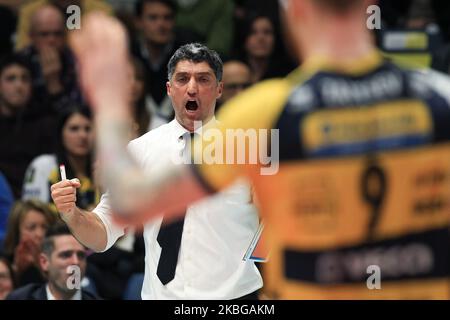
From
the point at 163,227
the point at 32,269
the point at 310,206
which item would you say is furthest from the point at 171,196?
the point at 32,269

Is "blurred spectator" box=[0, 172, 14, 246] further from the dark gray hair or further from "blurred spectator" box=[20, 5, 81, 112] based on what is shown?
the dark gray hair

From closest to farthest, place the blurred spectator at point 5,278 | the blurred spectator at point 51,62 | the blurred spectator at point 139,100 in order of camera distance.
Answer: the blurred spectator at point 5,278 < the blurred spectator at point 139,100 < the blurred spectator at point 51,62

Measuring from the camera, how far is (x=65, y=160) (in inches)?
371

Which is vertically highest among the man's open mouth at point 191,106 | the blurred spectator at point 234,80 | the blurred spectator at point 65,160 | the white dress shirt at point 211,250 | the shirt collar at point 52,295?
the blurred spectator at point 234,80

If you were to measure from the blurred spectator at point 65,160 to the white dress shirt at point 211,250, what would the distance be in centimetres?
313

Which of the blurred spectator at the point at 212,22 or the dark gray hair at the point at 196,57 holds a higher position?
the blurred spectator at the point at 212,22

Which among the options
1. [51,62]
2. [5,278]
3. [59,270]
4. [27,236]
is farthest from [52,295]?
[51,62]

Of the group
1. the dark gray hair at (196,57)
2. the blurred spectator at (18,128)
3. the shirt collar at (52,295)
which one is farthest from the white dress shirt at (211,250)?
the blurred spectator at (18,128)

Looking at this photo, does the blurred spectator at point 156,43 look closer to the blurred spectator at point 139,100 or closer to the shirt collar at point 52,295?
the blurred spectator at point 139,100

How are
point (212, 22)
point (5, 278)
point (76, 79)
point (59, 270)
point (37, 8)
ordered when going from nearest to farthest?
point (59, 270) < point (5, 278) < point (76, 79) < point (37, 8) < point (212, 22)

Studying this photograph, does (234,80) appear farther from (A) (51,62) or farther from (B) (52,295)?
(B) (52,295)

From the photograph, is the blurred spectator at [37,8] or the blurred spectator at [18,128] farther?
the blurred spectator at [37,8]

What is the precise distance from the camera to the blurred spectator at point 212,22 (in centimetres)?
1128

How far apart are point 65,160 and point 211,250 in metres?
3.47
